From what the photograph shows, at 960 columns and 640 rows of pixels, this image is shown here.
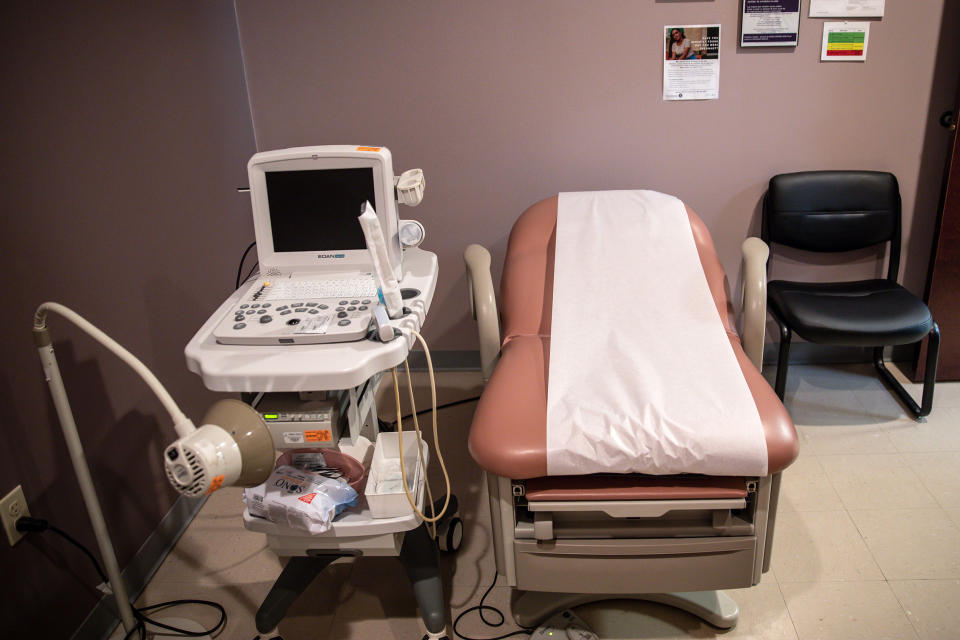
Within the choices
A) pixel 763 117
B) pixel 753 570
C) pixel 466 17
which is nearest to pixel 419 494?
pixel 753 570

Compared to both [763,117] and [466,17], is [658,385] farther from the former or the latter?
[466,17]

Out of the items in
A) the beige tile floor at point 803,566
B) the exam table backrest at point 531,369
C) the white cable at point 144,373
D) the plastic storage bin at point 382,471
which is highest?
the white cable at point 144,373

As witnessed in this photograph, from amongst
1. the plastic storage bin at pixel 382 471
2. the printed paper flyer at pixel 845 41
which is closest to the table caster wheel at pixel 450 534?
the plastic storage bin at pixel 382 471

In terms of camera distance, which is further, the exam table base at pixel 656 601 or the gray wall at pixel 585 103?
the gray wall at pixel 585 103

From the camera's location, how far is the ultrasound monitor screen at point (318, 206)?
160cm

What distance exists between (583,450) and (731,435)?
0.97 feet

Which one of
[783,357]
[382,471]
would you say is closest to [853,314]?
[783,357]

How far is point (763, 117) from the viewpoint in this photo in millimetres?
2426

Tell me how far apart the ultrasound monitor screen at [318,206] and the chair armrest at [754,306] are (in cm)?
98

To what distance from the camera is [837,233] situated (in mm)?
2475

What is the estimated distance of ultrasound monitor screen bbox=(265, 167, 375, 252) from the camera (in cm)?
160

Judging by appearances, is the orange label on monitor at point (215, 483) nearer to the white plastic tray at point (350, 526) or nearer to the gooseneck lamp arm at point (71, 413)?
the gooseneck lamp arm at point (71, 413)

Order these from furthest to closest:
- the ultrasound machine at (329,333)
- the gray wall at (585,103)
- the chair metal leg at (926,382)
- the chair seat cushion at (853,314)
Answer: the gray wall at (585,103) → the chair metal leg at (926,382) → the chair seat cushion at (853,314) → the ultrasound machine at (329,333)

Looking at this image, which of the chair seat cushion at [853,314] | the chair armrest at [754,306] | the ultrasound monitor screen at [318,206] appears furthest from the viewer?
the chair seat cushion at [853,314]
